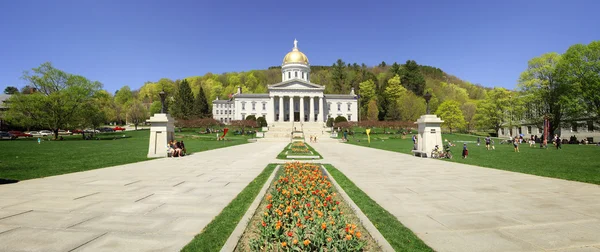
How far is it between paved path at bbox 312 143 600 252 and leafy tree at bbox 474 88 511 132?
54.6 metres

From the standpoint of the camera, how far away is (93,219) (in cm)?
583

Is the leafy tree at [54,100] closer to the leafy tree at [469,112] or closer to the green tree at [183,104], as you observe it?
the green tree at [183,104]

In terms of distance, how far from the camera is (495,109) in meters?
60.3

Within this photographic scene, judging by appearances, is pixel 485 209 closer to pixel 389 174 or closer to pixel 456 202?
pixel 456 202

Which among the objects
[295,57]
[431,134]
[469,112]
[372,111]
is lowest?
[431,134]

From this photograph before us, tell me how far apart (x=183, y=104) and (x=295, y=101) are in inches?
1311

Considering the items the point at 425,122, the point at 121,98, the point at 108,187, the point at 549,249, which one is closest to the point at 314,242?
the point at 549,249

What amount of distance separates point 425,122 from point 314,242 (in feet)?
59.0

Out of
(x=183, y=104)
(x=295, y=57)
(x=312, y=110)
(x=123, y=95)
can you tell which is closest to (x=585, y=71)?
(x=312, y=110)

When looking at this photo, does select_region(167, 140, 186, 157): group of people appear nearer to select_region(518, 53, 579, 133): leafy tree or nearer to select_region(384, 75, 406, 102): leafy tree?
select_region(518, 53, 579, 133): leafy tree

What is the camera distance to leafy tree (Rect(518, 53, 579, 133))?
4142cm

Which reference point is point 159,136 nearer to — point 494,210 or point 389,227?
point 389,227

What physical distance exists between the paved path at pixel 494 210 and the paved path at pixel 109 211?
14.4ft

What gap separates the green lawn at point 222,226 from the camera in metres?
4.44
